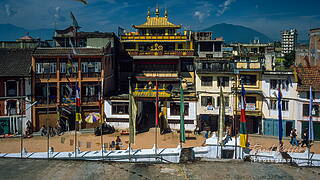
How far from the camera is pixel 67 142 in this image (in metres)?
Result: 39.7

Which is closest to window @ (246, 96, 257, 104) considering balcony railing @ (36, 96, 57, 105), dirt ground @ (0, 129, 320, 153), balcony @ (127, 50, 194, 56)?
dirt ground @ (0, 129, 320, 153)

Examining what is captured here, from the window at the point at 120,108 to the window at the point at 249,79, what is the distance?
56.5 ft

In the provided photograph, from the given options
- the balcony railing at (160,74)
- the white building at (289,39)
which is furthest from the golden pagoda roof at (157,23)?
the white building at (289,39)

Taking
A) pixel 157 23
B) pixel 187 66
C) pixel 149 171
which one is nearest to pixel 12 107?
pixel 187 66

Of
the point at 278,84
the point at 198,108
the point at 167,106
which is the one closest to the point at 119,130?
the point at 167,106

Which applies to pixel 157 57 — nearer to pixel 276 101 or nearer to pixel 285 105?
pixel 276 101

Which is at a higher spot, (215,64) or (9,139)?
(215,64)

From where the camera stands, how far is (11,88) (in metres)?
43.8

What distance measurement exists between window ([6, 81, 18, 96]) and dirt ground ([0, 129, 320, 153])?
6542mm

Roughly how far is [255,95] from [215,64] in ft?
23.7

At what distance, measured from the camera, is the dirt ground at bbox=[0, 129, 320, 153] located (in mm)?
36856

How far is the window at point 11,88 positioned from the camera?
43.5 m

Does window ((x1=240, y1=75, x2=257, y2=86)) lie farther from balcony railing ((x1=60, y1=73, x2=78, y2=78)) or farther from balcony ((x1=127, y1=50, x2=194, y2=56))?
balcony railing ((x1=60, y1=73, x2=78, y2=78))

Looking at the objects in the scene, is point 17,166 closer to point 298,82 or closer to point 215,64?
point 215,64
